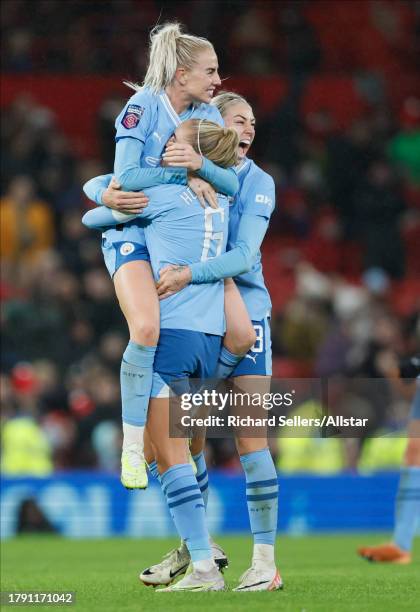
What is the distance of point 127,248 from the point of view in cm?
606

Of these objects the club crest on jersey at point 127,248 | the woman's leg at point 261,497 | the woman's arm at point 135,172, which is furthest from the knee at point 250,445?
the woman's arm at point 135,172

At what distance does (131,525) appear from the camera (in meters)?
12.4

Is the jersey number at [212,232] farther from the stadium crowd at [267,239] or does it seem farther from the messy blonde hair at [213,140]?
the stadium crowd at [267,239]

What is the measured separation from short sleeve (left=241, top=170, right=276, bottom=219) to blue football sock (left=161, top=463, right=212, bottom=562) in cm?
119

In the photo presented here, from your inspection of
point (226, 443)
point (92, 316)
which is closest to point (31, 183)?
point (92, 316)

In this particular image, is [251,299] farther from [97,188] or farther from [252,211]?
[97,188]

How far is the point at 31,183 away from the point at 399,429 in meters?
5.36

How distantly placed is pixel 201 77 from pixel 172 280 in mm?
877

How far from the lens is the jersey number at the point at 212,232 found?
6031mm


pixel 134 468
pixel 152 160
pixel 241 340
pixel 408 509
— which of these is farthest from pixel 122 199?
pixel 408 509

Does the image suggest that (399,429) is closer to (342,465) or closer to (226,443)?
(342,465)

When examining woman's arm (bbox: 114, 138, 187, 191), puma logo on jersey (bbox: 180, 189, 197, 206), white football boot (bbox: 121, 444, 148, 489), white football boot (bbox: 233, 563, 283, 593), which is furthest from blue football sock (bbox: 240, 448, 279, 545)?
woman's arm (bbox: 114, 138, 187, 191)

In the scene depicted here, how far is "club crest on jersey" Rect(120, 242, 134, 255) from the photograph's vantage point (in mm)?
6051

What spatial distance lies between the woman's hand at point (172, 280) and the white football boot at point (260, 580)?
1256 mm
